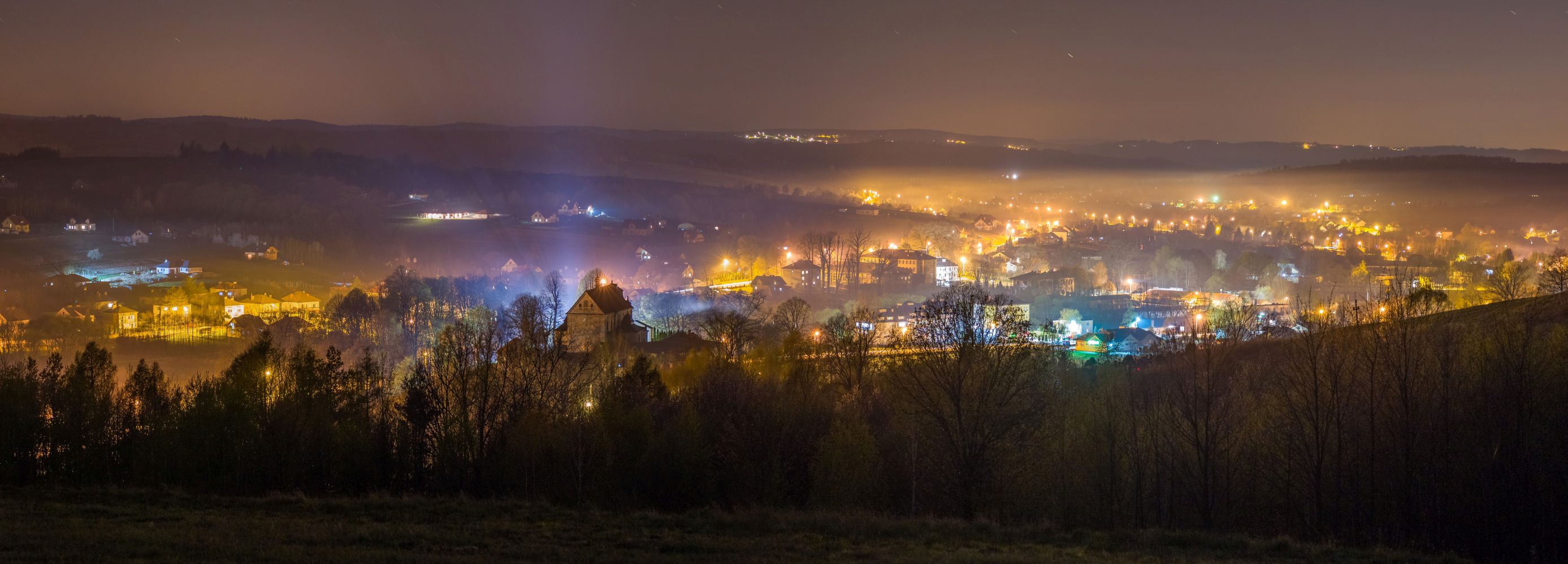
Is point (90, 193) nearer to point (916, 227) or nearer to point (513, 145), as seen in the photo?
point (513, 145)

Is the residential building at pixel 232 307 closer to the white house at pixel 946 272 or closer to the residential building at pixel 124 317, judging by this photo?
the residential building at pixel 124 317

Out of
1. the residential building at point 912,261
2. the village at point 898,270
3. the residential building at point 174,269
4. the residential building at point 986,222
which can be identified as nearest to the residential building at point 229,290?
the village at point 898,270

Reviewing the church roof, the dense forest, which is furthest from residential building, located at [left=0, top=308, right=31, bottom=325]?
the church roof

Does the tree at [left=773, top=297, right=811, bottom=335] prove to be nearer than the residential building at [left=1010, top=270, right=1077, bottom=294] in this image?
Yes

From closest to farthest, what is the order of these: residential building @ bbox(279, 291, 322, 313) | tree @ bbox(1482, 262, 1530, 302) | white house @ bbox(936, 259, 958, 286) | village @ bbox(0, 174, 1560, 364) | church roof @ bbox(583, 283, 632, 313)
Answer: tree @ bbox(1482, 262, 1530, 302), church roof @ bbox(583, 283, 632, 313), village @ bbox(0, 174, 1560, 364), residential building @ bbox(279, 291, 322, 313), white house @ bbox(936, 259, 958, 286)

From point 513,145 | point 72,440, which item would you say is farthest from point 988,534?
point 513,145

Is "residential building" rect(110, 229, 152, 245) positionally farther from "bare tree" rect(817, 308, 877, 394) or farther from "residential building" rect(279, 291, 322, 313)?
"bare tree" rect(817, 308, 877, 394)
